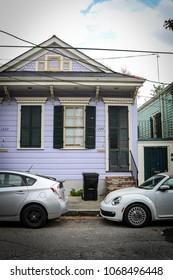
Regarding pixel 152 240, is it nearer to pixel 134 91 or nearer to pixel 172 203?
pixel 172 203

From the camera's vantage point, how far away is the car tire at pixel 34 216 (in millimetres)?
6062

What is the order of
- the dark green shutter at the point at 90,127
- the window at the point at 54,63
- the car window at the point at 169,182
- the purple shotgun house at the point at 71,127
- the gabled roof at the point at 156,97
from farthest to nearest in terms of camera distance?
1. the gabled roof at the point at 156,97
2. the window at the point at 54,63
3. the dark green shutter at the point at 90,127
4. the purple shotgun house at the point at 71,127
5. the car window at the point at 169,182

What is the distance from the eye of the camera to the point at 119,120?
11.3 meters

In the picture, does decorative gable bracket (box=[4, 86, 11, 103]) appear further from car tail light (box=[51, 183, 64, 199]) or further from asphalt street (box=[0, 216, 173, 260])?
asphalt street (box=[0, 216, 173, 260])

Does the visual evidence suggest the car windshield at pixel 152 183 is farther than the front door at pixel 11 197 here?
Yes

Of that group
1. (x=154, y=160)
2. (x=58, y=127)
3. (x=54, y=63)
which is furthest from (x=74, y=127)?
(x=154, y=160)

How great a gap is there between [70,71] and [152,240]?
8851 millimetres

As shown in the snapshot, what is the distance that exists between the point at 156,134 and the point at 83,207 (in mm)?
9205

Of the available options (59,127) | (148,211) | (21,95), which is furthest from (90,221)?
(21,95)

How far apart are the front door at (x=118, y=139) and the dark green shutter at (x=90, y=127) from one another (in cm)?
77

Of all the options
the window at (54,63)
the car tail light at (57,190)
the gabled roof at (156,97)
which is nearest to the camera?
the car tail light at (57,190)

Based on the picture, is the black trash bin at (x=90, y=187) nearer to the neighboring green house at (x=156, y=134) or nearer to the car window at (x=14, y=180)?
the neighboring green house at (x=156, y=134)

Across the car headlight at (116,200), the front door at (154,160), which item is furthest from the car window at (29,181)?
the front door at (154,160)

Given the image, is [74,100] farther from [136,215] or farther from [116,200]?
[136,215]
